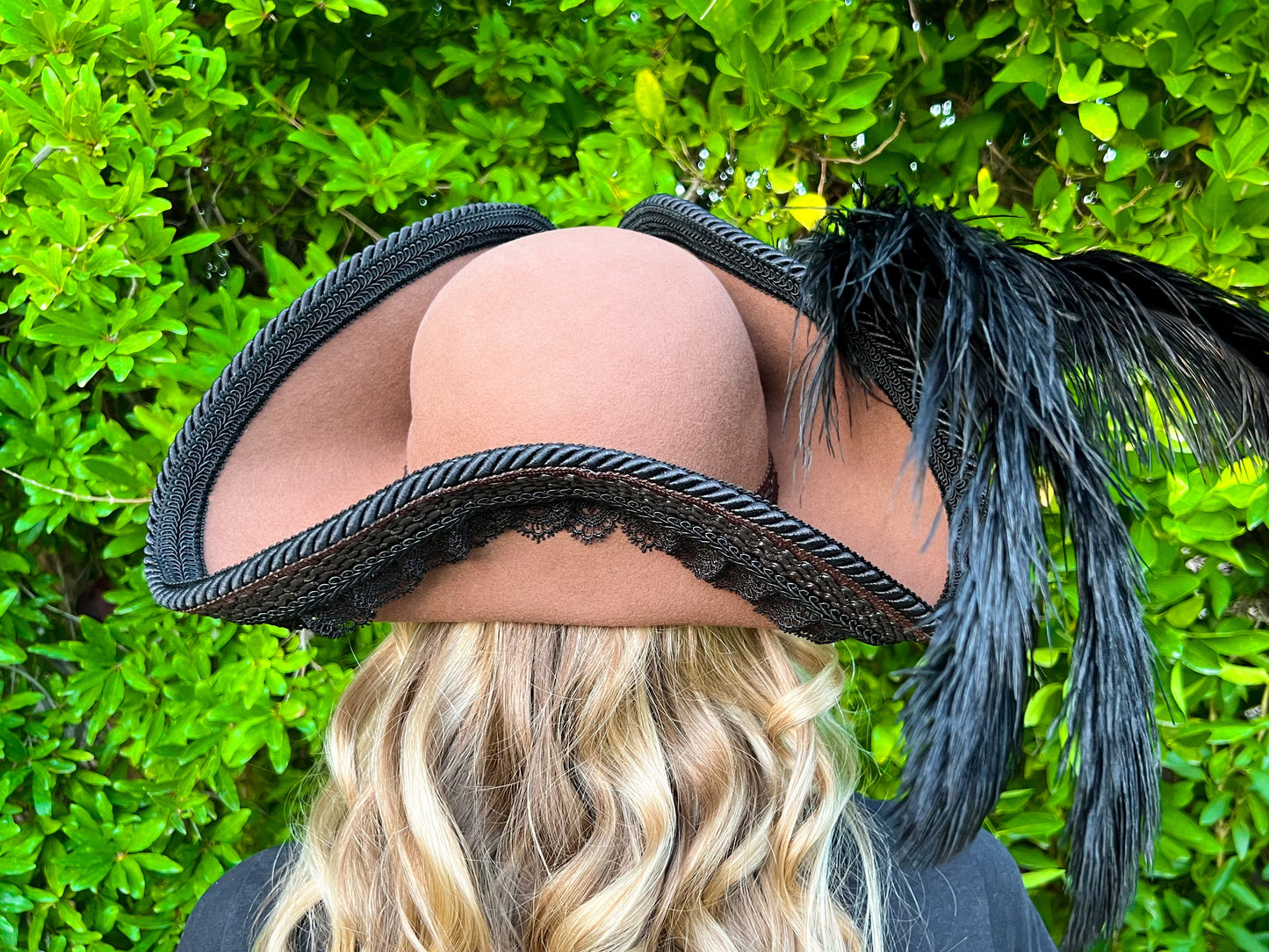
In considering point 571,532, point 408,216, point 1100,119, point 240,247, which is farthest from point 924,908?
point 240,247

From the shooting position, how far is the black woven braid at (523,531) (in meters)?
0.85

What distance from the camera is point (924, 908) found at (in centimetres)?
115

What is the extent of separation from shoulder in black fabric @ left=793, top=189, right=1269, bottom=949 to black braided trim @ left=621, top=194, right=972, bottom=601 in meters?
0.07

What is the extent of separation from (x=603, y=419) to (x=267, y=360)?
21.9 inches

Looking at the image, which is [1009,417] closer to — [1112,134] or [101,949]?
[1112,134]

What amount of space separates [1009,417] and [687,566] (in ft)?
1.18

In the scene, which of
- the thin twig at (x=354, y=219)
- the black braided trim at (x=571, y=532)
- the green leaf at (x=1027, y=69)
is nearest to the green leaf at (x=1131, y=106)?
the green leaf at (x=1027, y=69)

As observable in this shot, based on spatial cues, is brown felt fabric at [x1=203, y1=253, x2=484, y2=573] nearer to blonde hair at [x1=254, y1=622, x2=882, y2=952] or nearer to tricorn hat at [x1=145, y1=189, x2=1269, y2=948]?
tricorn hat at [x1=145, y1=189, x2=1269, y2=948]

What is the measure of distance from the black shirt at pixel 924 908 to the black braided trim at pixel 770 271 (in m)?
0.47

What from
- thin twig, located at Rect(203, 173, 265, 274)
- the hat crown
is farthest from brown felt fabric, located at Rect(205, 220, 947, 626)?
thin twig, located at Rect(203, 173, 265, 274)

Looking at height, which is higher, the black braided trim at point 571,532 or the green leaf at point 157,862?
the black braided trim at point 571,532

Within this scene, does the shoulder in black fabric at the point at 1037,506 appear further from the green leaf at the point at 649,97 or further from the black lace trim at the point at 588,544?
the green leaf at the point at 649,97

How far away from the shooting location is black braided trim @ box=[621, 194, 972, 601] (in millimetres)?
975

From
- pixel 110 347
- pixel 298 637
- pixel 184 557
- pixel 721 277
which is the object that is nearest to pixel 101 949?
pixel 298 637
